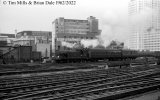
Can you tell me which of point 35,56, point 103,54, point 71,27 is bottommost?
point 35,56

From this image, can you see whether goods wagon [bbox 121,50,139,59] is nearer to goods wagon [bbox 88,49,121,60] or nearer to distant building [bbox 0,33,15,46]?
goods wagon [bbox 88,49,121,60]

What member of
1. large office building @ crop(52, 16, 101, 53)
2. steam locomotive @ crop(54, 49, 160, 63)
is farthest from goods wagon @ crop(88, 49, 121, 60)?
large office building @ crop(52, 16, 101, 53)

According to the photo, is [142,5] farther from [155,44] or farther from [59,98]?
[59,98]

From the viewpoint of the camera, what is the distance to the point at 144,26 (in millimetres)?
63625

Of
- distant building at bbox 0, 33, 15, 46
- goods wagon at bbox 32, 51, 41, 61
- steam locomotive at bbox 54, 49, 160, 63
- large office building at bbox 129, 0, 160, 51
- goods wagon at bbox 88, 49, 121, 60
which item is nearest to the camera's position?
steam locomotive at bbox 54, 49, 160, 63

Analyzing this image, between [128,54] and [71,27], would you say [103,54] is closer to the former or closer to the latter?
[128,54]

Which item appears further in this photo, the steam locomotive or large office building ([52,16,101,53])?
large office building ([52,16,101,53])

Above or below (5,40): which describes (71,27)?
above

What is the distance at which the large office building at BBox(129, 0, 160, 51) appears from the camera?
2196 inches

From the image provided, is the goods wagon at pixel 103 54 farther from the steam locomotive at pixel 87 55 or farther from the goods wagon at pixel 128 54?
the goods wagon at pixel 128 54

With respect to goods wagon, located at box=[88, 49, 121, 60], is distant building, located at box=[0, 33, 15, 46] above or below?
above

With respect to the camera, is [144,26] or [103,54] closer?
[103,54]

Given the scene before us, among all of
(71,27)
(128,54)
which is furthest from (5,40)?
(71,27)

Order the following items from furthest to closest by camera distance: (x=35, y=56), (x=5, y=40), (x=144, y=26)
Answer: (x=144, y=26) < (x=5, y=40) < (x=35, y=56)
